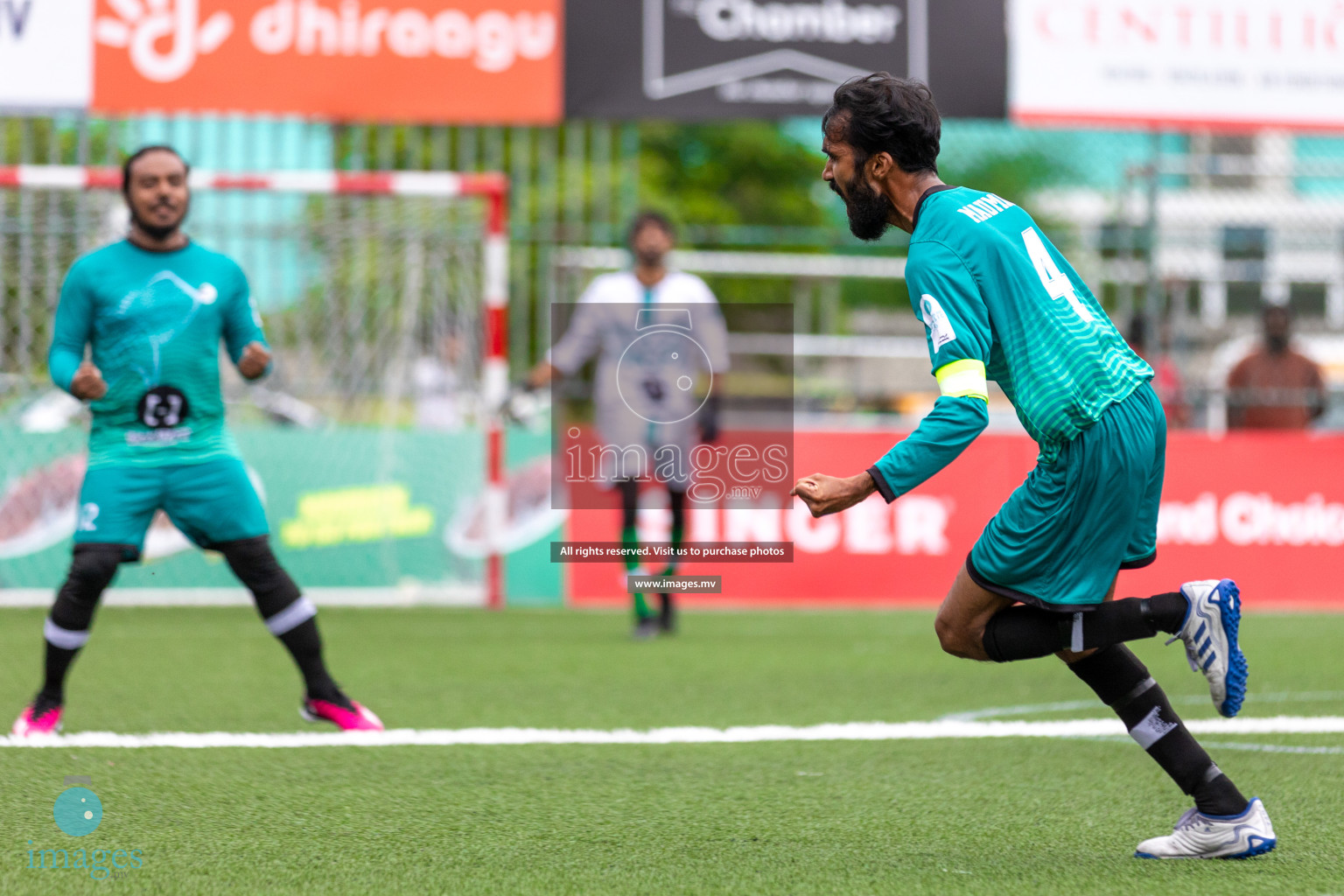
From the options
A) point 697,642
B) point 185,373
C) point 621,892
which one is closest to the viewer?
point 621,892

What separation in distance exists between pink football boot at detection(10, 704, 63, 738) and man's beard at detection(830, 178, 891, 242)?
10.3 ft

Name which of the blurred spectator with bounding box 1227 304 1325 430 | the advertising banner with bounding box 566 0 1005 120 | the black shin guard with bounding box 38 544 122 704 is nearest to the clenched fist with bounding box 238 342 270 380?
the black shin guard with bounding box 38 544 122 704

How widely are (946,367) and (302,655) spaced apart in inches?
111

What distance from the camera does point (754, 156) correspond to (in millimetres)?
46469

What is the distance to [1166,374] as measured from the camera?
37.2 ft

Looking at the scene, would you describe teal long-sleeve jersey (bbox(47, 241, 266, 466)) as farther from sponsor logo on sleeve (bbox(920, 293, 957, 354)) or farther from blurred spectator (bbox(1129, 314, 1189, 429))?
blurred spectator (bbox(1129, 314, 1189, 429))

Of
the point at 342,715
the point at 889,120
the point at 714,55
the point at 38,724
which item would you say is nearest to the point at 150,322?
the point at 38,724

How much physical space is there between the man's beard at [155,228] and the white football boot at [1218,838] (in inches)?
142

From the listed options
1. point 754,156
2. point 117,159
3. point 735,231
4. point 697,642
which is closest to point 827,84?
Result: point 735,231

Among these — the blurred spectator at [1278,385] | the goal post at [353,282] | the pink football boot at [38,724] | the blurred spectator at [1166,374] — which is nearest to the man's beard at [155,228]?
the pink football boot at [38,724]

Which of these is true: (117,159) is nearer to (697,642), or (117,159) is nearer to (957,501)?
(697,642)

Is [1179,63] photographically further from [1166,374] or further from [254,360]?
[254,360]

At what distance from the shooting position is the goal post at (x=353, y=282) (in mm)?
9422

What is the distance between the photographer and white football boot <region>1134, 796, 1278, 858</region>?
354 cm
